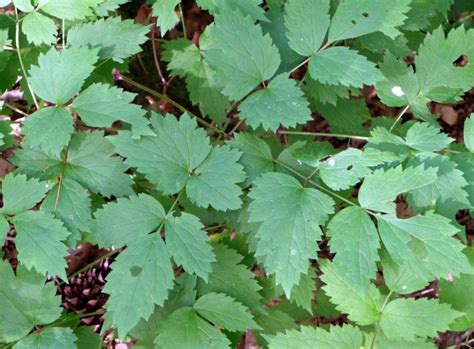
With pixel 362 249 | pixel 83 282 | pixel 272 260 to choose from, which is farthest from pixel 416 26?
pixel 83 282

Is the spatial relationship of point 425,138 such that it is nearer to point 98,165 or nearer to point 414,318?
point 414,318

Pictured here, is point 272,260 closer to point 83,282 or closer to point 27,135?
point 27,135

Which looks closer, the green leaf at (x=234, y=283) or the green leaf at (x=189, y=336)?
the green leaf at (x=189, y=336)

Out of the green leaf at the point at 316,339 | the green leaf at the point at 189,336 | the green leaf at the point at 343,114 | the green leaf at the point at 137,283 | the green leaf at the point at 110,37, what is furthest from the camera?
the green leaf at the point at 343,114

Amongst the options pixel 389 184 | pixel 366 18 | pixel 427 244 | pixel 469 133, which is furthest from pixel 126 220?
pixel 469 133

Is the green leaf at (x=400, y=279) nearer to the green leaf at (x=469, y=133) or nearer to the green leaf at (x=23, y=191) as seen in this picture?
the green leaf at (x=469, y=133)

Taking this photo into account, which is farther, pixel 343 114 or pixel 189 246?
pixel 343 114

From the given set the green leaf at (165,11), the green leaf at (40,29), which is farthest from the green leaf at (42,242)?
the green leaf at (165,11)
